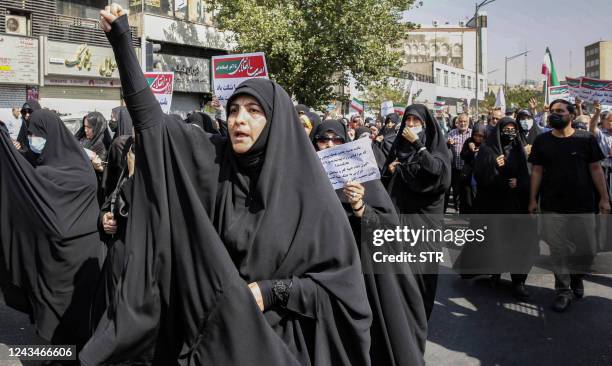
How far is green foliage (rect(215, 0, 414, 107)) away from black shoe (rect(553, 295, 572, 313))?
48.5ft

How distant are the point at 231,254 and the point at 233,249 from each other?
31 millimetres

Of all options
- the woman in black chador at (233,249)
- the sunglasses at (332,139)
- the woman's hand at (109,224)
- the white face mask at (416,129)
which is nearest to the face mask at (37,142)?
the woman's hand at (109,224)

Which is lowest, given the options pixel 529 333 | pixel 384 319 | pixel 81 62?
pixel 529 333

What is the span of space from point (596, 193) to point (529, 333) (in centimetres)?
166

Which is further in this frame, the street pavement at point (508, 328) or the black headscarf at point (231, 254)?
the street pavement at point (508, 328)

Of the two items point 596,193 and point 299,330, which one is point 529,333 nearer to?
point 596,193

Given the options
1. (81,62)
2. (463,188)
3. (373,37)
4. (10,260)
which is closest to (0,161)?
(10,260)

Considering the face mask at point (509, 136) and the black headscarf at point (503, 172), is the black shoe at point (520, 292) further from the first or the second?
the face mask at point (509, 136)

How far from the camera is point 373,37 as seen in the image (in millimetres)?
19984

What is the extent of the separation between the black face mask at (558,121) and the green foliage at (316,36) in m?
14.2

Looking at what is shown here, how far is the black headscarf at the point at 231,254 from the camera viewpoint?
80.4 inches

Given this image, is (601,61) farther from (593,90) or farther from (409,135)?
(409,135)

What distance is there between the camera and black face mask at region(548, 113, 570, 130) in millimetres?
5422

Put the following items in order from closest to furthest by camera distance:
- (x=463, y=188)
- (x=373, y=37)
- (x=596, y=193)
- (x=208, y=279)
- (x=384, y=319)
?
(x=208, y=279)
(x=384, y=319)
(x=596, y=193)
(x=463, y=188)
(x=373, y=37)
